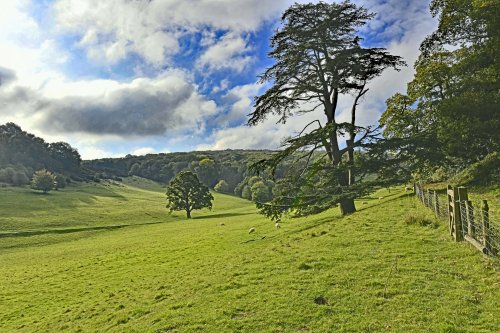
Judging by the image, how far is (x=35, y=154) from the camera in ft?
552

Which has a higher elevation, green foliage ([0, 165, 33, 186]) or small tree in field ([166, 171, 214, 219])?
green foliage ([0, 165, 33, 186])

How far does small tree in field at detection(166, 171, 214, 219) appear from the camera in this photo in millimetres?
80062

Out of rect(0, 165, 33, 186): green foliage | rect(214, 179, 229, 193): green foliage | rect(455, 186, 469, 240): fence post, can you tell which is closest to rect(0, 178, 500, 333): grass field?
rect(455, 186, 469, 240): fence post

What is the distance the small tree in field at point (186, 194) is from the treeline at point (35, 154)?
3526 inches

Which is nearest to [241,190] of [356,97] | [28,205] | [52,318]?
[28,205]

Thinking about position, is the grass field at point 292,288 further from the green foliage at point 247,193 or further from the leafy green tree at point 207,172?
the leafy green tree at point 207,172

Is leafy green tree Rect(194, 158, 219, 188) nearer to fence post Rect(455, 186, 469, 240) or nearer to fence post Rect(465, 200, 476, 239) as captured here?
fence post Rect(455, 186, 469, 240)

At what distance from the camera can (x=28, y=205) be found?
82125 mm

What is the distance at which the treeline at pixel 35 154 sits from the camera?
157750 millimetres

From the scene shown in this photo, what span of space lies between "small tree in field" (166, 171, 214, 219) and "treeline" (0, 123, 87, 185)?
89.6 m

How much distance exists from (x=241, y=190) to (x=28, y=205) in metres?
78.6

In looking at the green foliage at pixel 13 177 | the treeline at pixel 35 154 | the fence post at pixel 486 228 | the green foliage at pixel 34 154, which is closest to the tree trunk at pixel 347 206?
the fence post at pixel 486 228

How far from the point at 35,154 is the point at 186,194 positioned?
4909 inches

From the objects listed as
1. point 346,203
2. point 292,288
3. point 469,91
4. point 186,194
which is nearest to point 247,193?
point 186,194
